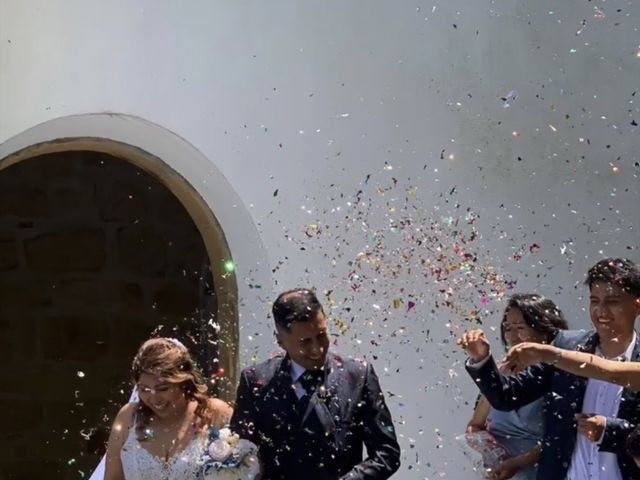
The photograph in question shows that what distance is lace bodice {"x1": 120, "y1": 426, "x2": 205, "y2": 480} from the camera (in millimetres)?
3742

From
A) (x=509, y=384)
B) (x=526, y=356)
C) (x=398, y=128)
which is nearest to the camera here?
(x=526, y=356)

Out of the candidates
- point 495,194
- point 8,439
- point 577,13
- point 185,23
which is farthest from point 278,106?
point 8,439

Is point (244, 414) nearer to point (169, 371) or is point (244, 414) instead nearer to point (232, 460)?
point (232, 460)

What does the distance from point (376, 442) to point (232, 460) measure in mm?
461

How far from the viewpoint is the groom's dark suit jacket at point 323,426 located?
3.53m

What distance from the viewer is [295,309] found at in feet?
11.8

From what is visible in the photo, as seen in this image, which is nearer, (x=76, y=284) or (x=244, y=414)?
(x=244, y=414)

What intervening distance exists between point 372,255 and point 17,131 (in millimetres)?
1568

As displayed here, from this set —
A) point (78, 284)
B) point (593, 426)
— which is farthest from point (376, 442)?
point (78, 284)

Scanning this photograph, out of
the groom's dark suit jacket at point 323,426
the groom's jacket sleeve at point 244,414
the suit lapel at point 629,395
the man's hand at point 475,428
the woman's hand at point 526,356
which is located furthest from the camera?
the man's hand at point 475,428

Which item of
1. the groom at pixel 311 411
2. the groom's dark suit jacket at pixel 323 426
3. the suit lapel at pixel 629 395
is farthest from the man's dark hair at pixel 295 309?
the suit lapel at pixel 629 395

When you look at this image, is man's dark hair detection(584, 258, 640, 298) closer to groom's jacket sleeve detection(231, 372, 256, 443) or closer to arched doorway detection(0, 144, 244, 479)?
groom's jacket sleeve detection(231, 372, 256, 443)

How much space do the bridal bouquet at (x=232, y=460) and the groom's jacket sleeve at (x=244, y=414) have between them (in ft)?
0.14

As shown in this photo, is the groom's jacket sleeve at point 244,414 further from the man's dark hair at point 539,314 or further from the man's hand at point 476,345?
the man's dark hair at point 539,314
